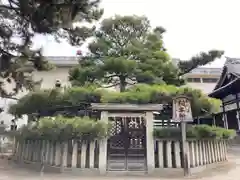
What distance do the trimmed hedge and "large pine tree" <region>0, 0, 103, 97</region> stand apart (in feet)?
3.49

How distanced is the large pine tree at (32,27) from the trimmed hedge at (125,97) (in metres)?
1.06

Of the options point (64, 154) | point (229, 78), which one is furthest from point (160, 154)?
point (229, 78)

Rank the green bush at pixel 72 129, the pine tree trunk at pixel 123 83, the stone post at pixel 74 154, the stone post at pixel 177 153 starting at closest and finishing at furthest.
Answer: the green bush at pixel 72 129 < the stone post at pixel 74 154 < the stone post at pixel 177 153 < the pine tree trunk at pixel 123 83

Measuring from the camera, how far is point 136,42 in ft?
29.2

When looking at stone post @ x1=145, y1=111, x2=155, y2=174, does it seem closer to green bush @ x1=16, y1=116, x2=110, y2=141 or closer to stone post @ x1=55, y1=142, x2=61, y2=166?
green bush @ x1=16, y1=116, x2=110, y2=141

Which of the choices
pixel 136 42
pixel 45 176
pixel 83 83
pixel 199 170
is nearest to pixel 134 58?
pixel 136 42

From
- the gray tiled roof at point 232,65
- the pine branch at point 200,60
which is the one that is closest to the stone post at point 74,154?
the pine branch at point 200,60

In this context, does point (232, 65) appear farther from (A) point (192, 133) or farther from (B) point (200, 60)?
(A) point (192, 133)

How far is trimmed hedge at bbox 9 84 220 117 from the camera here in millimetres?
7164

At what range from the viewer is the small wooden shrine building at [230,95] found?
50.6 feet

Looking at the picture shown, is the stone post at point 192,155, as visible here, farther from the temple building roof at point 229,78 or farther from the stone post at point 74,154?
the temple building roof at point 229,78

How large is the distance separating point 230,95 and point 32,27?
14.8 m

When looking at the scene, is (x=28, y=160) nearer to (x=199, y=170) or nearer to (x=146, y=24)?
(x=199, y=170)

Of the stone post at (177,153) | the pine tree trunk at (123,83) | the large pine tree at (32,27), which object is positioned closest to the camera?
the large pine tree at (32,27)
